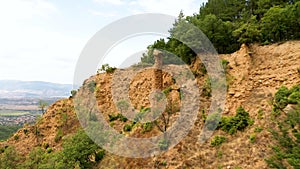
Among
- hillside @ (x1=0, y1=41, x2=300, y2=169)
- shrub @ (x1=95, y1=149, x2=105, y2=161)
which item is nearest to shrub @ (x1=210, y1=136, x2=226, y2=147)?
hillside @ (x1=0, y1=41, x2=300, y2=169)

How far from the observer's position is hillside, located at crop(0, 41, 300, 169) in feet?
63.9

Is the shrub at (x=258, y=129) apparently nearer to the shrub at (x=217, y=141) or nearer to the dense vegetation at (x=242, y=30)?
the shrub at (x=217, y=141)

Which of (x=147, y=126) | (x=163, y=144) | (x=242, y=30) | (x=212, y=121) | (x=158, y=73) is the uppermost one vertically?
(x=242, y=30)

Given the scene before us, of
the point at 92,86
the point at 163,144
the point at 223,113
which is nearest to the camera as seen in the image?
the point at 163,144

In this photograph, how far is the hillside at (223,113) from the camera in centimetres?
1947

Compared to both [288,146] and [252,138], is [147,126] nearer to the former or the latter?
[252,138]

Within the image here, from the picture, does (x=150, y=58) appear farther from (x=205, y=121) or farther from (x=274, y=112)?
(x=274, y=112)

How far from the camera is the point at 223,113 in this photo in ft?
74.9

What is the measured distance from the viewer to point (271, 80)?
2308 centimetres

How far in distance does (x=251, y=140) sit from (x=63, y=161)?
14976mm

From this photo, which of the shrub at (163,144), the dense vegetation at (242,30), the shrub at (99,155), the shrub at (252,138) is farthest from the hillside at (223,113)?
the dense vegetation at (242,30)

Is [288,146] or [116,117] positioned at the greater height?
[288,146]

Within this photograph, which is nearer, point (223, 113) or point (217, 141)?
point (217, 141)

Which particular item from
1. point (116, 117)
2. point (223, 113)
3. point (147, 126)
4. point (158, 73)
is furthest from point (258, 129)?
point (116, 117)
